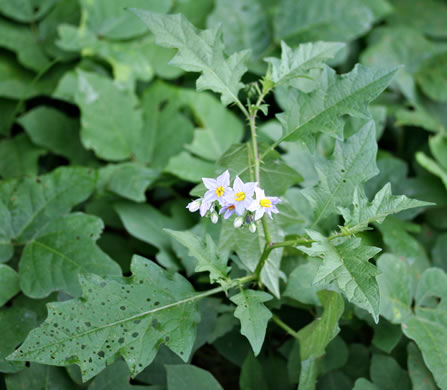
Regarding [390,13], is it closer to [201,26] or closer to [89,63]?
[201,26]

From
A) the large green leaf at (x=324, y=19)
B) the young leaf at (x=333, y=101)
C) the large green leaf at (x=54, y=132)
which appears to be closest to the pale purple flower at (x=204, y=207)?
the young leaf at (x=333, y=101)

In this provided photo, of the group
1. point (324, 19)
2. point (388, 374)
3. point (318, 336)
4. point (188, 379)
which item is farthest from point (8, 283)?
point (324, 19)

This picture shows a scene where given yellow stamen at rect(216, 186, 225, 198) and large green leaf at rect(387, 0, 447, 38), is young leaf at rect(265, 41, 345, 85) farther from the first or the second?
large green leaf at rect(387, 0, 447, 38)

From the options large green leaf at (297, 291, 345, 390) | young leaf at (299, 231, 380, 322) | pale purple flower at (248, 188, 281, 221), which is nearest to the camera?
young leaf at (299, 231, 380, 322)

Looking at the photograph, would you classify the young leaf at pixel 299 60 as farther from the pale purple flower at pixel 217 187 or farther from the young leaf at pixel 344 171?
the pale purple flower at pixel 217 187

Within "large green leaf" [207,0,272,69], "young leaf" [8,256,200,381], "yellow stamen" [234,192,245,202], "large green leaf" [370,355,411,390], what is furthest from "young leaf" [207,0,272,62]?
"large green leaf" [370,355,411,390]

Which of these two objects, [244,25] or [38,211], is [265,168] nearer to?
[38,211]
